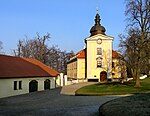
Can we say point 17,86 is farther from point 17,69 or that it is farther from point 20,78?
point 17,69

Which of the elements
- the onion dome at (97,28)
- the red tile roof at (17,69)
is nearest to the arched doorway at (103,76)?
the onion dome at (97,28)

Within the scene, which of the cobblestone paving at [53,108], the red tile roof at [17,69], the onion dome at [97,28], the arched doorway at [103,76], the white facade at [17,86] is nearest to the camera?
the cobblestone paving at [53,108]

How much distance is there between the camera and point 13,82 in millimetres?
31938

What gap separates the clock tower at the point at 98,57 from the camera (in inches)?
2483

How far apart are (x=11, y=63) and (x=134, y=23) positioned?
18368 millimetres

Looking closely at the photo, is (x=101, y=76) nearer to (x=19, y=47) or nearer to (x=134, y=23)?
(x=19, y=47)

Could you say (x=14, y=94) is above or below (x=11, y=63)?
below

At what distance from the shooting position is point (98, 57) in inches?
2496

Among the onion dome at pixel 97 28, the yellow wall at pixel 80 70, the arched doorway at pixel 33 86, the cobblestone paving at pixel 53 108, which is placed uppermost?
the onion dome at pixel 97 28

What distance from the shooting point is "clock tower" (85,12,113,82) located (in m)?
63.1

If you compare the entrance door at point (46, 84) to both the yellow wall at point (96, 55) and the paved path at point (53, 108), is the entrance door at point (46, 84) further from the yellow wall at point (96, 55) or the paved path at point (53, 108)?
the yellow wall at point (96, 55)

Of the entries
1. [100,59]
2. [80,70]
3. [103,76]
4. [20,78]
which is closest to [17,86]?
[20,78]

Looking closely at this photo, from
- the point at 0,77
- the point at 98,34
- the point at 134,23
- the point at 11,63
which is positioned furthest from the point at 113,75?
the point at 0,77

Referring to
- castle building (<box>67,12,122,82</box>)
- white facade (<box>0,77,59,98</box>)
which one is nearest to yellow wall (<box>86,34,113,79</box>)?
castle building (<box>67,12,122,82</box>)
